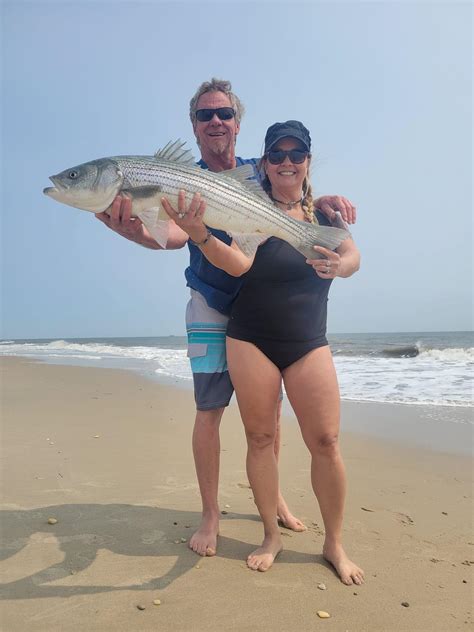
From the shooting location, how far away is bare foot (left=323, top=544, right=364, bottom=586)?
2852 millimetres

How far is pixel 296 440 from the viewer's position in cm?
639

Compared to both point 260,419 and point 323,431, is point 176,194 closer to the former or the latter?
point 260,419

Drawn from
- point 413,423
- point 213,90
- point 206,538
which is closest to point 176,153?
point 213,90

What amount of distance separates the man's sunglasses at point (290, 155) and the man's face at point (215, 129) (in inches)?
25.2

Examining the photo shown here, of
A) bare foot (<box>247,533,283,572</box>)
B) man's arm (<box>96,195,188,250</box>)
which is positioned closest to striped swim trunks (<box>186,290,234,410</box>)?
man's arm (<box>96,195,188,250</box>)

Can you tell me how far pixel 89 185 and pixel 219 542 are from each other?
2.60 metres

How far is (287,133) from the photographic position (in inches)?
128

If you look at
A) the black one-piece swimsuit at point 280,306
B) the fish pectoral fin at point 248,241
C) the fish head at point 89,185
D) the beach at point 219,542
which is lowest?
the beach at point 219,542

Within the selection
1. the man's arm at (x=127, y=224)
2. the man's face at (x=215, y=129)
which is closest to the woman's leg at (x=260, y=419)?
the man's arm at (x=127, y=224)

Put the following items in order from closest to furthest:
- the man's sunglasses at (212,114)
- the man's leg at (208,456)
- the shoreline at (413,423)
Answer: the man's leg at (208,456)
the man's sunglasses at (212,114)
the shoreline at (413,423)

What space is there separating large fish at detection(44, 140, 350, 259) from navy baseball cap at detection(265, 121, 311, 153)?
1.39 ft

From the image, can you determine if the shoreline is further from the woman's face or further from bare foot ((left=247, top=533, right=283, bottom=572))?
the woman's face

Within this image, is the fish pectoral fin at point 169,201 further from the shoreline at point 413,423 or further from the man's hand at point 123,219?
the shoreline at point 413,423

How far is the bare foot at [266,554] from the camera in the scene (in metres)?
2.98
